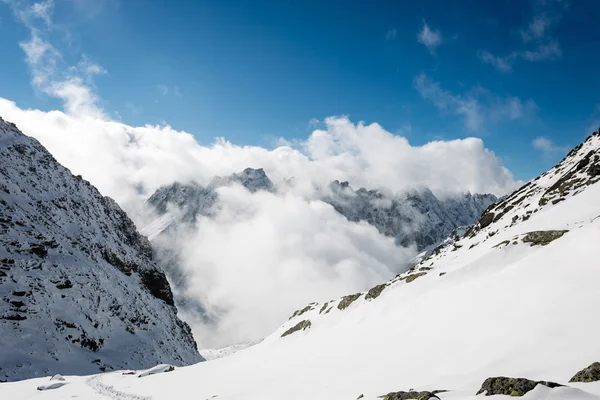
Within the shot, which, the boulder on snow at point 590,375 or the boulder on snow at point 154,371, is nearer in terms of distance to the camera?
the boulder on snow at point 590,375

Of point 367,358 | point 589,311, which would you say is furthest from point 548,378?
point 367,358

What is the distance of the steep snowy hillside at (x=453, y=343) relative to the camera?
13.0 meters

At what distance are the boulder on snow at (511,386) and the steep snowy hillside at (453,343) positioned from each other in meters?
0.03

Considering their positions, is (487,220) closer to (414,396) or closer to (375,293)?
(375,293)

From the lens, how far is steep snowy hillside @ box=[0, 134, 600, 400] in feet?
42.5

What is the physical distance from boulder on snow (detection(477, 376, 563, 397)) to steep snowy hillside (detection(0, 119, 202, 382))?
183ft

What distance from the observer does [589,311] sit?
15977 millimetres

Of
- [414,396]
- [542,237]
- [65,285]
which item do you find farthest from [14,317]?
[542,237]

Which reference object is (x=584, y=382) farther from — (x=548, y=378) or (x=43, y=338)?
(x=43, y=338)

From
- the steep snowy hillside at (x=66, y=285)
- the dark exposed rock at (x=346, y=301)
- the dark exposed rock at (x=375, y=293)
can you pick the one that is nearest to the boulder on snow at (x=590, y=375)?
the dark exposed rock at (x=375, y=293)

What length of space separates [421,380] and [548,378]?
5.41 metres

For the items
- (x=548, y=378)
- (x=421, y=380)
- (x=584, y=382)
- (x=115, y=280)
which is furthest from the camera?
(x=115, y=280)

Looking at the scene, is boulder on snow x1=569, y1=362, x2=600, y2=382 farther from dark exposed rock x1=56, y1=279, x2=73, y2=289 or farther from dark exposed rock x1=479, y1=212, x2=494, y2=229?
dark exposed rock x1=56, y1=279, x2=73, y2=289

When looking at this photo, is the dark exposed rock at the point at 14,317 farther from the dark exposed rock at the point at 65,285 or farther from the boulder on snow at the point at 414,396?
the boulder on snow at the point at 414,396
